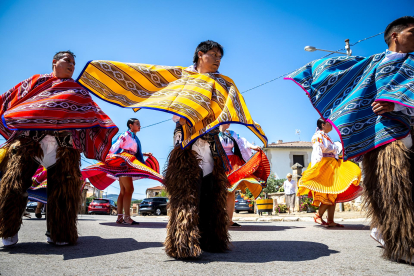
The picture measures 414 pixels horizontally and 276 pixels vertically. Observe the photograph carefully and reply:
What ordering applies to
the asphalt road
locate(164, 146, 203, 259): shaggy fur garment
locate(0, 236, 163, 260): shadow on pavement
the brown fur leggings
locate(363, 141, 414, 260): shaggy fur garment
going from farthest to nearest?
1. the brown fur leggings
2. locate(0, 236, 163, 260): shadow on pavement
3. locate(164, 146, 203, 259): shaggy fur garment
4. locate(363, 141, 414, 260): shaggy fur garment
5. the asphalt road

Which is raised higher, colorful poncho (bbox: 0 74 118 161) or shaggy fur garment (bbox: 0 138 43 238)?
colorful poncho (bbox: 0 74 118 161)

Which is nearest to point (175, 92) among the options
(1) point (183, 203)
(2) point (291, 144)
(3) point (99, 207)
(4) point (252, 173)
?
(1) point (183, 203)

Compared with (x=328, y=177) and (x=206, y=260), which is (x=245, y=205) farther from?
(x=206, y=260)

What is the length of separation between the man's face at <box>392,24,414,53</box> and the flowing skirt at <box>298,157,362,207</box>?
3054 mm

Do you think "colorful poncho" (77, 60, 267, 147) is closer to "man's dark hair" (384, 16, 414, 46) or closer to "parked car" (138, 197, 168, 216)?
"man's dark hair" (384, 16, 414, 46)

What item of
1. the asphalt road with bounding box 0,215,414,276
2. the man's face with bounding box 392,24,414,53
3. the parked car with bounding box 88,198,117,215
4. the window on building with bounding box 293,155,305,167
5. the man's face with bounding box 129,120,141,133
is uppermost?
the window on building with bounding box 293,155,305,167

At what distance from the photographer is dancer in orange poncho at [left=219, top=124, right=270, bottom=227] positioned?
241 inches

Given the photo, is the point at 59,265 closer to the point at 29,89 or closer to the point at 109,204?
the point at 29,89

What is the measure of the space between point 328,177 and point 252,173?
1.39 m

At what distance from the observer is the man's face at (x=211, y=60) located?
335 cm

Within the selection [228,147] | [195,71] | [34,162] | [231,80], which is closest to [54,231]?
[34,162]

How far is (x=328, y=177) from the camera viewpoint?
18.8 ft

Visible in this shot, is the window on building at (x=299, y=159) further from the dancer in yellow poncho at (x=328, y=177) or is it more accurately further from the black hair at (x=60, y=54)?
the black hair at (x=60, y=54)

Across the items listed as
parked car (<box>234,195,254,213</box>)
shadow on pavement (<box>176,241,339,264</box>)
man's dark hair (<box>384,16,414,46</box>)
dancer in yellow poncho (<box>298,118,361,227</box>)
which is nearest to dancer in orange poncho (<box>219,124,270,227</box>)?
dancer in yellow poncho (<box>298,118,361,227</box>)
